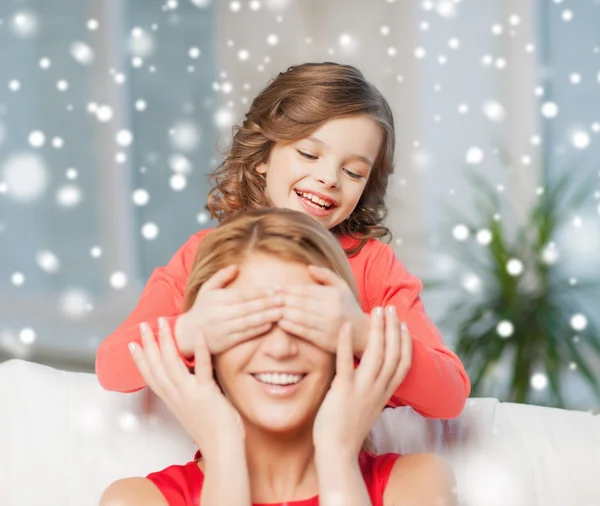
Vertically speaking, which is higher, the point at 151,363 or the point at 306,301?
the point at 306,301

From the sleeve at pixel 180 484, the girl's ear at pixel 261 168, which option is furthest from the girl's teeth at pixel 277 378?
the girl's ear at pixel 261 168

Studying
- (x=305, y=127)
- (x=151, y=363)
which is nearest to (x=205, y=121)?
(x=305, y=127)

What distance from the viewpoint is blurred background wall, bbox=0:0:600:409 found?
2926 mm

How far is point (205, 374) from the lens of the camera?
1.07 meters

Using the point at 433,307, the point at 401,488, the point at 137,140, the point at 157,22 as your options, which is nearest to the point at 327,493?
the point at 401,488

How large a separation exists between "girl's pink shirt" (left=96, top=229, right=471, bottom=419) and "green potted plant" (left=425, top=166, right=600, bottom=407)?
124cm

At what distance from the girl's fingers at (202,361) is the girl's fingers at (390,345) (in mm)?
227

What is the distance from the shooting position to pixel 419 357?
1.17 meters

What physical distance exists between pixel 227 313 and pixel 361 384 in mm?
202

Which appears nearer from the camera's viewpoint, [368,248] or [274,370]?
[274,370]

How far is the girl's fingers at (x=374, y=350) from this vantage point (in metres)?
1.09

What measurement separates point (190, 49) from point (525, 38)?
127 centimetres

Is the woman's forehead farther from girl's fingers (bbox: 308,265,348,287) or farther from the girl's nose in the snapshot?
the girl's nose

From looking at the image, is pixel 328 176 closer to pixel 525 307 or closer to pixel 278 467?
pixel 278 467
